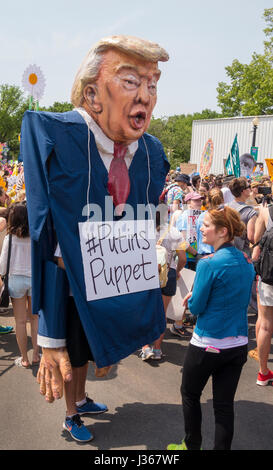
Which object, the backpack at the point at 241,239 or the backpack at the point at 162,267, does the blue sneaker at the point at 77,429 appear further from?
the backpack at the point at 241,239

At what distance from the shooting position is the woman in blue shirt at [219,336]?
8.15 feet

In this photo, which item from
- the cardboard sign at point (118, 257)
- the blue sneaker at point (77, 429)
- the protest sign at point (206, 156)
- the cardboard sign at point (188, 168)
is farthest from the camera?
the cardboard sign at point (188, 168)

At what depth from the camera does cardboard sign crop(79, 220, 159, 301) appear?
2434 mm

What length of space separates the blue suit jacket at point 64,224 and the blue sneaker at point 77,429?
0.69 metres

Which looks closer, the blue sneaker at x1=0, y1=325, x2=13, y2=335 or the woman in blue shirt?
the woman in blue shirt

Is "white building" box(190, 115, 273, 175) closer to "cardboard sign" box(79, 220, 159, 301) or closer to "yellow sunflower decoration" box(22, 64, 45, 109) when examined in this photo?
"yellow sunflower decoration" box(22, 64, 45, 109)

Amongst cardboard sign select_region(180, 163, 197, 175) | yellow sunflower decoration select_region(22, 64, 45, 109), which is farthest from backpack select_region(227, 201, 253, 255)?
cardboard sign select_region(180, 163, 197, 175)

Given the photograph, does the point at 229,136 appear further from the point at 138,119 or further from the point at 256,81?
the point at 138,119

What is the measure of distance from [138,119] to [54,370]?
1.54m

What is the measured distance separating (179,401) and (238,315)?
131 centimetres

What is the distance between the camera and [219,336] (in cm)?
248

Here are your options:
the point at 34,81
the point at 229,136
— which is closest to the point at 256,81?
the point at 229,136

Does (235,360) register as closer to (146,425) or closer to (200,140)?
(146,425)

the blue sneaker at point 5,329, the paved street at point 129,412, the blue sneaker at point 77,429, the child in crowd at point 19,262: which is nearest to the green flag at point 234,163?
the paved street at point 129,412
